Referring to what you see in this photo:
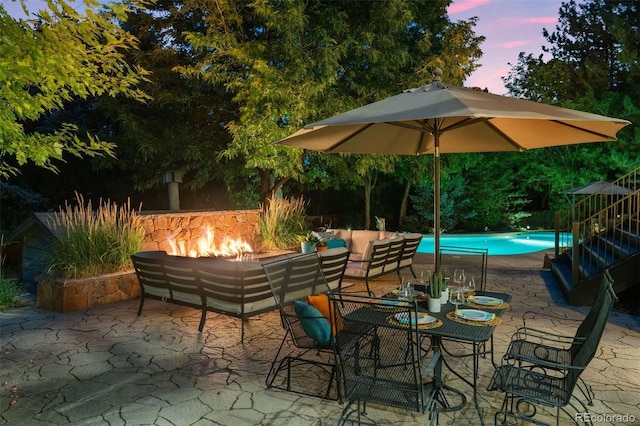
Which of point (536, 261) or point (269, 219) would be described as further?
point (536, 261)

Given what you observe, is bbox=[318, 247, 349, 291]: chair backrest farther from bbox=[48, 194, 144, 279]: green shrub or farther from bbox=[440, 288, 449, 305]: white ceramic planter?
bbox=[48, 194, 144, 279]: green shrub

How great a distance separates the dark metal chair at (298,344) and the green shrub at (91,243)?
259cm

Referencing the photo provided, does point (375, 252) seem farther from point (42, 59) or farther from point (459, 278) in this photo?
point (42, 59)

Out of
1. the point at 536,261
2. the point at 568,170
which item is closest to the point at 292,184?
the point at 536,261

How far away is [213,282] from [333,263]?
1.40 metres

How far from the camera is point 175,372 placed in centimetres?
359

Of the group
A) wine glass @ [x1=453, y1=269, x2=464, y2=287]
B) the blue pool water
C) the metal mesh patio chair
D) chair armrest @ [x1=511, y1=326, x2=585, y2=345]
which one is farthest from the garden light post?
the metal mesh patio chair

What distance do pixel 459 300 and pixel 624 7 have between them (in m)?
15.6

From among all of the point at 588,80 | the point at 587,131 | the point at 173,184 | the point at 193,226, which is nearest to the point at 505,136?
the point at 587,131

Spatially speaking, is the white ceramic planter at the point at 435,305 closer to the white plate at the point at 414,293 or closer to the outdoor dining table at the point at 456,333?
the outdoor dining table at the point at 456,333

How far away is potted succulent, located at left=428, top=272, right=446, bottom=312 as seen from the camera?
301cm

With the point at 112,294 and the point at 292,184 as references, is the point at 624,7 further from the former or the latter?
the point at 112,294

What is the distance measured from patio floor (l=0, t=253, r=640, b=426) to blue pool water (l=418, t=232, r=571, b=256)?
27.3 feet

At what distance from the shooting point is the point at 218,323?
4980mm
